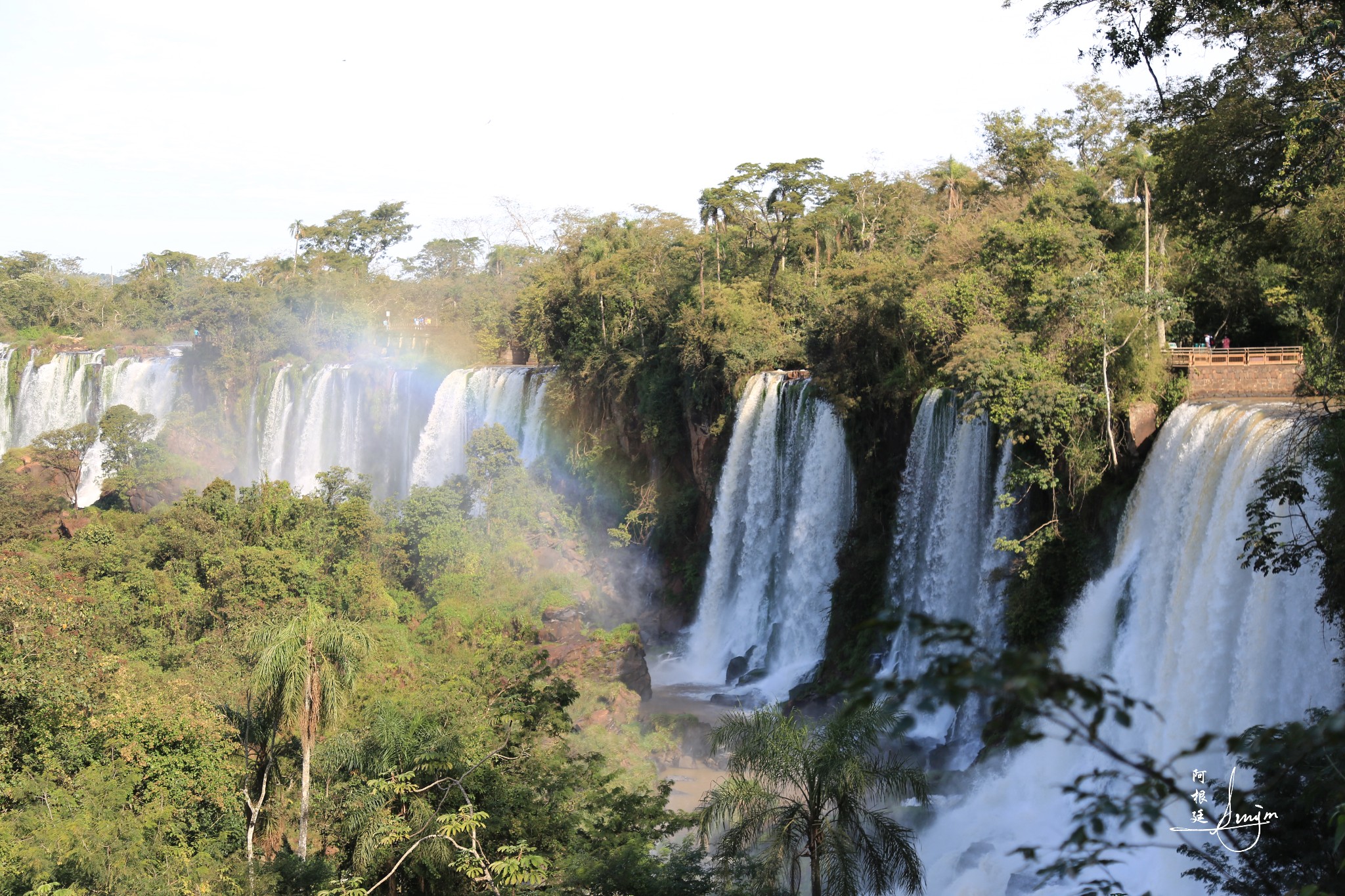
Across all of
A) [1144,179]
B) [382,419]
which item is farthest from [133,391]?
[1144,179]

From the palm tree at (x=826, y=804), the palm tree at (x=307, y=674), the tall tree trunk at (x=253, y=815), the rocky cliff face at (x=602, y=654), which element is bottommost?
the rocky cliff face at (x=602, y=654)

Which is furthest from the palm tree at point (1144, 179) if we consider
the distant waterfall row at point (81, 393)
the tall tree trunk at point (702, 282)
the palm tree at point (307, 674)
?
the distant waterfall row at point (81, 393)

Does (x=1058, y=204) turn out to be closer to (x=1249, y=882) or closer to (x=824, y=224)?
(x=824, y=224)

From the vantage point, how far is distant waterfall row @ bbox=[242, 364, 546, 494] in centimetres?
3872

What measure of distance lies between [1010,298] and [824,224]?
15139 millimetres

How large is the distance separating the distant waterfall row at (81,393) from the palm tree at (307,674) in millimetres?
42966

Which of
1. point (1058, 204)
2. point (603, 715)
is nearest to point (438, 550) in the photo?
point (603, 715)

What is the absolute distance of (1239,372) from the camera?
55.8ft

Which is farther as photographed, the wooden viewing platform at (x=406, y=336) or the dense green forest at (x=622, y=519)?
the wooden viewing platform at (x=406, y=336)

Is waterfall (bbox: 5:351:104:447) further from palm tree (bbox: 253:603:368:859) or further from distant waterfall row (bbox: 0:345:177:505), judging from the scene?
palm tree (bbox: 253:603:368:859)

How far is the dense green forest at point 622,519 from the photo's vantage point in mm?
11859

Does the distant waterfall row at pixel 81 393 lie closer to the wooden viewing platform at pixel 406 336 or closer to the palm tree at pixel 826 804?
the wooden viewing platform at pixel 406 336

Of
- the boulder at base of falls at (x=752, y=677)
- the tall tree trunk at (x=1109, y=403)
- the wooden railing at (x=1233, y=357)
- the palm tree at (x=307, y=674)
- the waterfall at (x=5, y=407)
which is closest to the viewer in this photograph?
the palm tree at (x=307, y=674)

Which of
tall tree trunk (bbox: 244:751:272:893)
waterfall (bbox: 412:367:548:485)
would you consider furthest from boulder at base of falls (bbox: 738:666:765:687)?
waterfall (bbox: 412:367:548:485)
